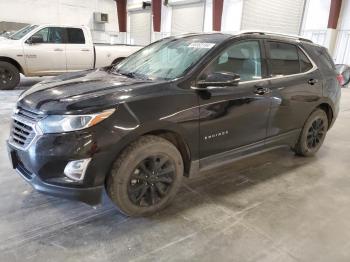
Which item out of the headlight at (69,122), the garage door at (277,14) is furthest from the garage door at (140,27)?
the headlight at (69,122)

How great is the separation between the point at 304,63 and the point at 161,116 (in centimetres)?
215

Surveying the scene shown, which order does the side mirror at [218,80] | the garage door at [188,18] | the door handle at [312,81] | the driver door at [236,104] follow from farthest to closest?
1. the garage door at [188,18]
2. the door handle at [312,81]
3. the driver door at [236,104]
4. the side mirror at [218,80]

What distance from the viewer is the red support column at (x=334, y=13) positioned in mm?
10914

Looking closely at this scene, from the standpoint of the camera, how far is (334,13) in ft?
36.1

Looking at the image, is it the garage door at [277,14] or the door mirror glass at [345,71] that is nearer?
the door mirror glass at [345,71]

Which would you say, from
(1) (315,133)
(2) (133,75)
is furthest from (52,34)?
(1) (315,133)

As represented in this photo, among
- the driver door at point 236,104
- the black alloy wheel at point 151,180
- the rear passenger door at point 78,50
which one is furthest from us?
the rear passenger door at point 78,50

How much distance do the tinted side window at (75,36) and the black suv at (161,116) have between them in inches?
227

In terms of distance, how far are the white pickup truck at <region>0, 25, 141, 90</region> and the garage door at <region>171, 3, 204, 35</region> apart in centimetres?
772

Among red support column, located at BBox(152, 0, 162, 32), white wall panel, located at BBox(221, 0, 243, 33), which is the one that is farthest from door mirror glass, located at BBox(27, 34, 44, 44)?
red support column, located at BBox(152, 0, 162, 32)

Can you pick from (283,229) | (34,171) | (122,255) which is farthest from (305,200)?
(34,171)

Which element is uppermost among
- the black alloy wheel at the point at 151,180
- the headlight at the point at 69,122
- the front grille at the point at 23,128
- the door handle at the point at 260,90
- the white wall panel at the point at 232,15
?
the white wall panel at the point at 232,15

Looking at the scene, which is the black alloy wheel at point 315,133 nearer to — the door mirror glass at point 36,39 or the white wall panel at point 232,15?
the door mirror glass at point 36,39

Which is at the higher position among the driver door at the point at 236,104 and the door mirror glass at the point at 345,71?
the driver door at the point at 236,104
